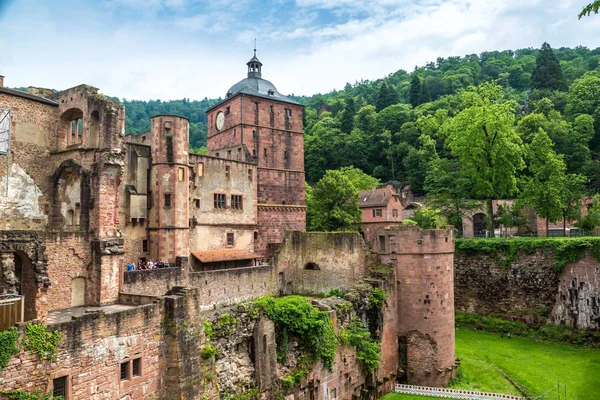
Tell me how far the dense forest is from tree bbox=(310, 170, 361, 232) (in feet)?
2.33

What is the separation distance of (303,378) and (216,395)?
4.34 m

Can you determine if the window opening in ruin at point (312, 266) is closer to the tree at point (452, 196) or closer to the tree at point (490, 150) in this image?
the tree at point (452, 196)

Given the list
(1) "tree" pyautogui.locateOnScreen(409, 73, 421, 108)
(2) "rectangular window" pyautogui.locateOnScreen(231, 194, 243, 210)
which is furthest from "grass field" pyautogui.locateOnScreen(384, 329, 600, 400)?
(1) "tree" pyautogui.locateOnScreen(409, 73, 421, 108)

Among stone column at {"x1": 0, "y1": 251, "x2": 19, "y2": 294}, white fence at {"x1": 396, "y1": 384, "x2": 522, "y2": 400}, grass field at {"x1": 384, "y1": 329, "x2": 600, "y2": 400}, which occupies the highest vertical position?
stone column at {"x1": 0, "y1": 251, "x2": 19, "y2": 294}

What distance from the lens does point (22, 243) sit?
50.4 feet

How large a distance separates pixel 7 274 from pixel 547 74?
259 feet

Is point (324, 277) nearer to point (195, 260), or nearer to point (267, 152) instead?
point (195, 260)

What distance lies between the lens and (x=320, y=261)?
29766 millimetres

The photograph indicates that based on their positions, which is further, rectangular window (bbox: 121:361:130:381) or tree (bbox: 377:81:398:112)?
tree (bbox: 377:81:398:112)

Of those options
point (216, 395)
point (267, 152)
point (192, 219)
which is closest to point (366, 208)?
point (267, 152)

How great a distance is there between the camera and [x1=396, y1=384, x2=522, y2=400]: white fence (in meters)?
21.6

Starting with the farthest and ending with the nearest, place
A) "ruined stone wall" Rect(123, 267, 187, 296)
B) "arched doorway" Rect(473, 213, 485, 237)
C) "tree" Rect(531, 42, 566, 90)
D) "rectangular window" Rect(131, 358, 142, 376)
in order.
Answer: "tree" Rect(531, 42, 566, 90) → "arched doorway" Rect(473, 213, 485, 237) → "ruined stone wall" Rect(123, 267, 187, 296) → "rectangular window" Rect(131, 358, 142, 376)

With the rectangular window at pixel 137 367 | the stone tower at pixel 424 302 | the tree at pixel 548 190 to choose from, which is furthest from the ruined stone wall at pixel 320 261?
the tree at pixel 548 190

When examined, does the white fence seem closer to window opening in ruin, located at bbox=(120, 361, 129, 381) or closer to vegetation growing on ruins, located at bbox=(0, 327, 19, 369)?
window opening in ruin, located at bbox=(120, 361, 129, 381)
